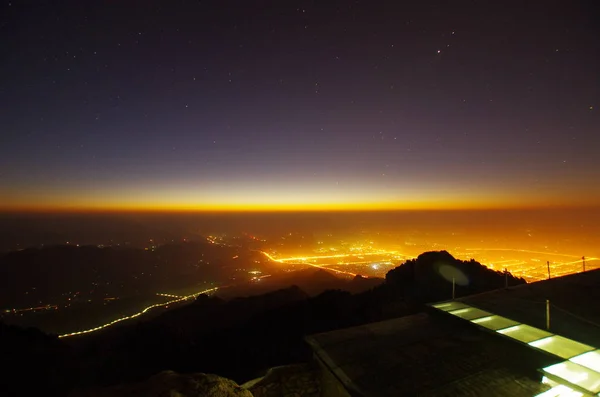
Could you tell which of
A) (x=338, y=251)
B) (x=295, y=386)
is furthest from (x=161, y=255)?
(x=295, y=386)

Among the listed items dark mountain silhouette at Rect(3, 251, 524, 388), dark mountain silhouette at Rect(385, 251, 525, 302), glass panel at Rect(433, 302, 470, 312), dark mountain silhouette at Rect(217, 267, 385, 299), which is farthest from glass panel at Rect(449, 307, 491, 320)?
dark mountain silhouette at Rect(217, 267, 385, 299)

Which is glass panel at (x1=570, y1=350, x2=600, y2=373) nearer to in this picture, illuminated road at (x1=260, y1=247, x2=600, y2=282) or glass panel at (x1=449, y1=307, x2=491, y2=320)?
glass panel at (x1=449, y1=307, x2=491, y2=320)

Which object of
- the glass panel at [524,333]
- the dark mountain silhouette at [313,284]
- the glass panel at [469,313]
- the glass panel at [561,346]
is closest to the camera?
the glass panel at [561,346]

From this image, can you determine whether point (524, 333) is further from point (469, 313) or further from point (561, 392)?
point (561, 392)

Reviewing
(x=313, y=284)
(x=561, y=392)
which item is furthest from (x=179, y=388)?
(x=313, y=284)

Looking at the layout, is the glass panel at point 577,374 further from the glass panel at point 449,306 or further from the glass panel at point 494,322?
the glass panel at point 449,306

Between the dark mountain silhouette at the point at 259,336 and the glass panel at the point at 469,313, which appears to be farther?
the dark mountain silhouette at the point at 259,336

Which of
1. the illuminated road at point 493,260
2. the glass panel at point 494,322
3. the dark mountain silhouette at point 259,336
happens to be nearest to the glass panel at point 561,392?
the glass panel at point 494,322
